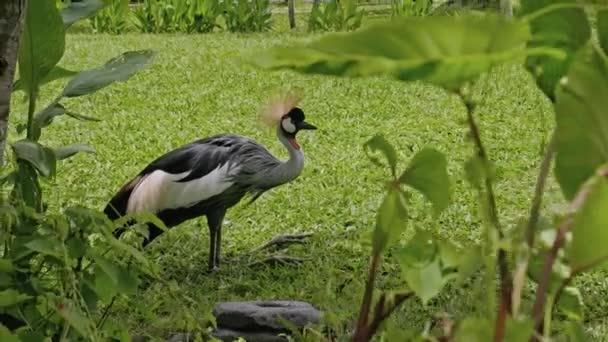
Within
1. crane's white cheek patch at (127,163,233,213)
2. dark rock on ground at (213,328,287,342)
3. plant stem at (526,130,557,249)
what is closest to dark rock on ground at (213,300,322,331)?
dark rock on ground at (213,328,287,342)

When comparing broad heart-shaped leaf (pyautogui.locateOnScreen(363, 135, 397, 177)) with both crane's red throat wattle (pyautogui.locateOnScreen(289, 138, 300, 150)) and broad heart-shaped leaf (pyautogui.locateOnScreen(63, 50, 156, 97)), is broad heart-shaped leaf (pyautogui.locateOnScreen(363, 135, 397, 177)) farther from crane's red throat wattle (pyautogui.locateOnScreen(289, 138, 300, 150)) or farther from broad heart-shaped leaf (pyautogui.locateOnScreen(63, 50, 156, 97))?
crane's red throat wattle (pyautogui.locateOnScreen(289, 138, 300, 150))

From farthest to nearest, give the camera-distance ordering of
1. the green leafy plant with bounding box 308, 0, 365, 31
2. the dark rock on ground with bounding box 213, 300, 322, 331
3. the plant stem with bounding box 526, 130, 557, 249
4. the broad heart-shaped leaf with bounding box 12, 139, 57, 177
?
the green leafy plant with bounding box 308, 0, 365, 31, the dark rock on ground with bounding box 213, 300, 322, 331, the broad heart-shaped leaf with bounding box 12, 139, 57, 177, the plant stem with bounding box 526, 130, 557, 249

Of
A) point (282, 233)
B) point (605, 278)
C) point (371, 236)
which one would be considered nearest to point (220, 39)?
point (282, 233)

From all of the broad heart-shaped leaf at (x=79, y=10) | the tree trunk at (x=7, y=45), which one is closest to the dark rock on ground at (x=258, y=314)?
the broad heart-shaped leaf at (x=79, y=10)

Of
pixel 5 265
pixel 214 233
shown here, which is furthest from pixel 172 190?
pixel 5 265

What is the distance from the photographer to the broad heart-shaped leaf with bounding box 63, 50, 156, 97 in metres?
2.09

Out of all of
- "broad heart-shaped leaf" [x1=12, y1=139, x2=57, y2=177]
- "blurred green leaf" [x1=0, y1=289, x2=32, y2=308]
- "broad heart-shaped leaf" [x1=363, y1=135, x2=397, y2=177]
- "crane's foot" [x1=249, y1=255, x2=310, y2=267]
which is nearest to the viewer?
"broad heart-shaped leaf" [x1=363, y1=135, x2=397, y2=177]

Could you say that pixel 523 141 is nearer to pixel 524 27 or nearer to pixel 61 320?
pixel 61 320

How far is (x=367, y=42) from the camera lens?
375mm

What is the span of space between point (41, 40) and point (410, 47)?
1693mm

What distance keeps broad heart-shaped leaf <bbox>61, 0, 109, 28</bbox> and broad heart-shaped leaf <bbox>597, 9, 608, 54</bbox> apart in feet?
5.92

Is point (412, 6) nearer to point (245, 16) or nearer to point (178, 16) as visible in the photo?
point (245, 16)

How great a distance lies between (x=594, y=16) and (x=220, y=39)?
9.49m

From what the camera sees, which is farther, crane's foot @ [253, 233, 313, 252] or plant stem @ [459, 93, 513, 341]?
crane's foot @ [253, 233, 313, 252]
